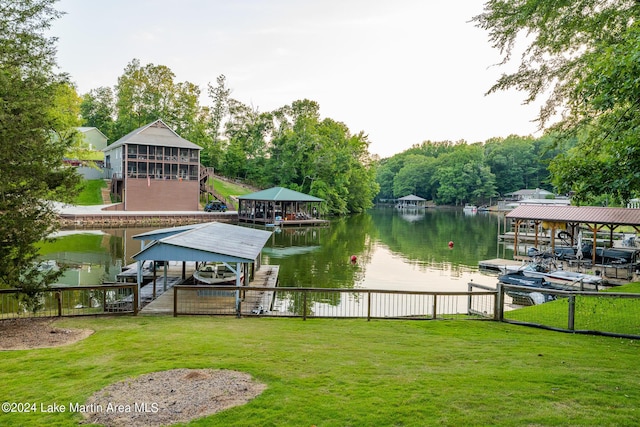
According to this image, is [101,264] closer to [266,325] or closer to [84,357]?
[266,325]

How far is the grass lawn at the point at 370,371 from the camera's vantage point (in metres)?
4.59

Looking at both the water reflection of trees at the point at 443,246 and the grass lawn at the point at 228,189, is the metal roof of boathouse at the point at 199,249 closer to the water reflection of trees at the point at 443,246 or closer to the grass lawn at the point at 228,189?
the water reflection of trees at the point at 443,246

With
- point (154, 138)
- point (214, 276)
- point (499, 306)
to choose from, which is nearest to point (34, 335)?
point (214, 276)

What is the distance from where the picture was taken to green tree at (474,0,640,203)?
792cm

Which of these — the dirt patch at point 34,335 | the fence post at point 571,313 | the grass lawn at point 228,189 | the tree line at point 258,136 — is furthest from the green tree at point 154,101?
the fence post at point 571,313

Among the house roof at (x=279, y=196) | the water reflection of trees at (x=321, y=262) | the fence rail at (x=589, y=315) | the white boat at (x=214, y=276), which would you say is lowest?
Result: the water reflection of trees at (x=321, y=262)

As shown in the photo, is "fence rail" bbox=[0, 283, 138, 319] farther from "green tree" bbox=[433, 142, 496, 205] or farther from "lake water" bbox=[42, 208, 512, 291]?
"green tree" bbox=[433, 142, 496, 205]

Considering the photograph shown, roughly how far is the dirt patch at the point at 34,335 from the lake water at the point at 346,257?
10053 millimetres

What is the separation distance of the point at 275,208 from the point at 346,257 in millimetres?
25599

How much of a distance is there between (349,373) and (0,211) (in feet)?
27.2

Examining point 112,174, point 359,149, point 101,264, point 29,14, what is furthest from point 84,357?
point 359,149

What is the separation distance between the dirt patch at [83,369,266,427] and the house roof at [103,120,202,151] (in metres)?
52.7

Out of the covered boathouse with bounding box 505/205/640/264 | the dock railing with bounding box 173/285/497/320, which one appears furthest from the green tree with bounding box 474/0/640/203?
the covered boathouse with bounding box 505/205/640/264

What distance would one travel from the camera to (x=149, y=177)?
180 feet
